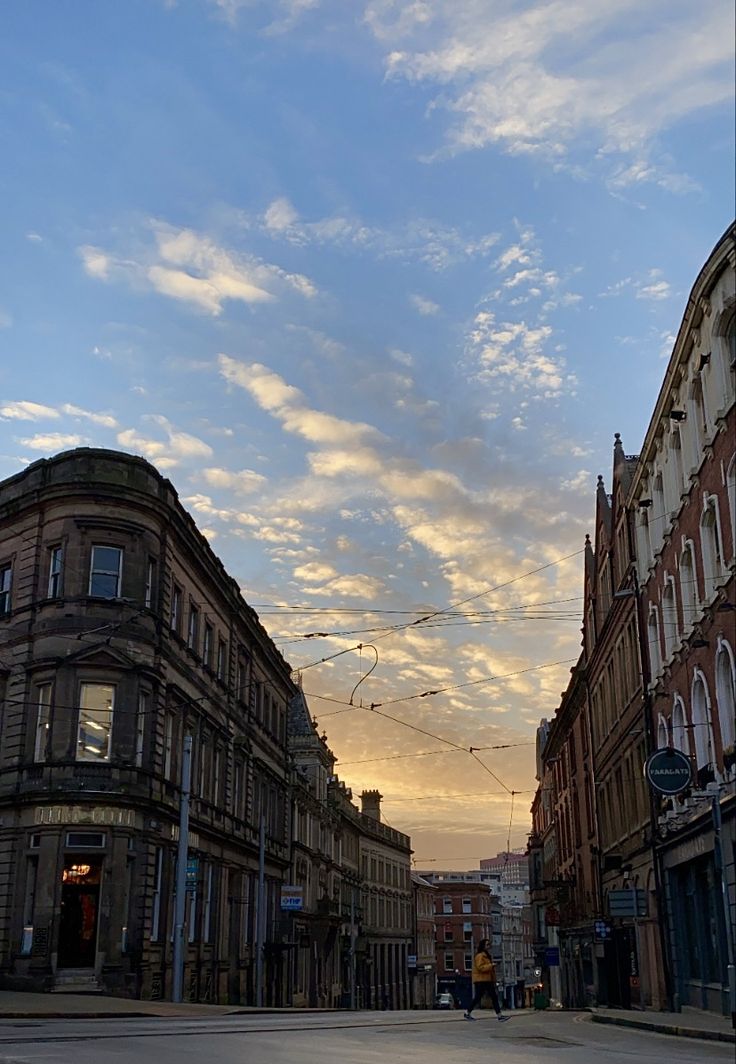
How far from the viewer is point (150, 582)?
32.8m

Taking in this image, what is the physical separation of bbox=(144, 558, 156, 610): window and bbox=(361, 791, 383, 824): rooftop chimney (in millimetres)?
68778

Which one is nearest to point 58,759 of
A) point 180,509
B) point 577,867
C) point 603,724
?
point 180,509

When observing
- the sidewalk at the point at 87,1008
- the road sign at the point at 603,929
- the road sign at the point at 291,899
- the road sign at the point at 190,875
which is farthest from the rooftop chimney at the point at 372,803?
the sidewalk at the point at 87,1008

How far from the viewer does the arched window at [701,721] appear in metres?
24.8

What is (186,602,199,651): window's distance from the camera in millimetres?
37347

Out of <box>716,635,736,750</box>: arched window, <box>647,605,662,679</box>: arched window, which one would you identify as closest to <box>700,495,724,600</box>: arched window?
<box>716,635,736,750</box>: arched window

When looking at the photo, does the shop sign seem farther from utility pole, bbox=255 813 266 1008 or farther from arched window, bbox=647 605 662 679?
arched window, bbox=647 605 662 679

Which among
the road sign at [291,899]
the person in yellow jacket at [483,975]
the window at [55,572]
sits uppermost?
the window at [55,572]

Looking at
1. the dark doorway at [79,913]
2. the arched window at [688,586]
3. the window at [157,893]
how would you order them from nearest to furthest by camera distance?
the arched window at [688,586] < the dark doorway at [79,913] < the window at [157,893]

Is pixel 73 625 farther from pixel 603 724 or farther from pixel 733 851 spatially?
pixel 603 724

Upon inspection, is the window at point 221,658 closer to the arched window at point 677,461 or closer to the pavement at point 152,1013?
the pavement at point 152,1013

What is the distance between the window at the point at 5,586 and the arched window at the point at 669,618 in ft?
62.2

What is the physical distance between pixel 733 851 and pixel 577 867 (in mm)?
36225

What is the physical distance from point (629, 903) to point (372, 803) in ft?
230
